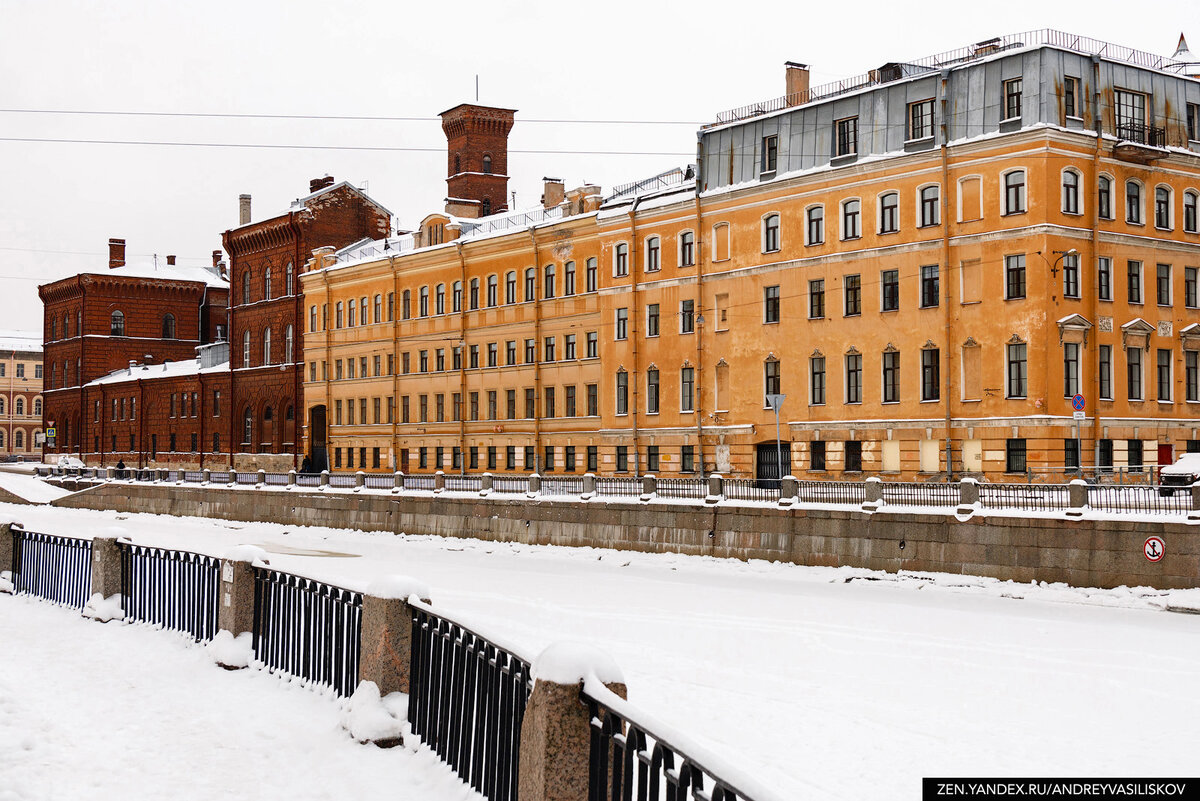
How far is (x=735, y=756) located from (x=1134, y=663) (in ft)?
28.2

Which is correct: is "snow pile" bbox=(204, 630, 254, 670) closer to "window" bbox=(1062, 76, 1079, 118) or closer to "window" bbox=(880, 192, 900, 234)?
"window" bbox=(880, 192, 900, 234)

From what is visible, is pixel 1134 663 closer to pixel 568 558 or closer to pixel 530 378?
pixel 568 558

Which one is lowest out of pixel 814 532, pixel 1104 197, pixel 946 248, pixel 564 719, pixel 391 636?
pixel 814 532

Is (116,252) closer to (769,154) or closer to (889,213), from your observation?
(769,154)

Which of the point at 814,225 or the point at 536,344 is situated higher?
the point at 814,225

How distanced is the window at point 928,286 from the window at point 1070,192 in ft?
13.1

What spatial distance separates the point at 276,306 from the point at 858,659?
5585 centimetres

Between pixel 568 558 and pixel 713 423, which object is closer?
pixel 568 558

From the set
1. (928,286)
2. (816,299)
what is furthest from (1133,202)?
(816,299)

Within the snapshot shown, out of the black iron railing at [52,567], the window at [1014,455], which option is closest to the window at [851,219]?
the window at [1014,455]

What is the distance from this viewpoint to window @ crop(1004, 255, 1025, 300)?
35.9m

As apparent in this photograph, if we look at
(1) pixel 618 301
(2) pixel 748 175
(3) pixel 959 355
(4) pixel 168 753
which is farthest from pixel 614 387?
(4) pixel 168 753

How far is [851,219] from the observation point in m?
40.3

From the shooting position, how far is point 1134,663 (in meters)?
18.1
